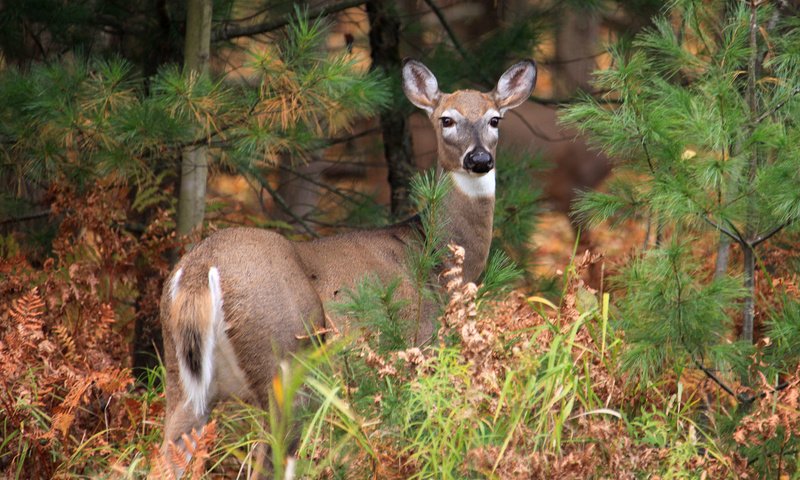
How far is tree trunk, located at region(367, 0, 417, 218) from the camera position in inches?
330

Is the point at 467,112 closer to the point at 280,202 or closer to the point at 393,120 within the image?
the point at 280,202

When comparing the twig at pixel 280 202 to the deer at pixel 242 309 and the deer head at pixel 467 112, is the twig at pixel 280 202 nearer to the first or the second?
the deer head at pixel 467 112

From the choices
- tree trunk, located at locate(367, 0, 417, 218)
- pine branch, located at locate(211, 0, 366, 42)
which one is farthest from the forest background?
tree trunk, located at locate(367, 0, 417, 218)

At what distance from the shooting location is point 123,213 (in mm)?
6355

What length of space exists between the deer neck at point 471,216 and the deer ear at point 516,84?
0.62 metres

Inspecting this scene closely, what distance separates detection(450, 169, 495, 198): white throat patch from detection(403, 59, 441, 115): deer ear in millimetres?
611

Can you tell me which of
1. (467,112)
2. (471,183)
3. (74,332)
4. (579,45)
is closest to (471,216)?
(471,183)

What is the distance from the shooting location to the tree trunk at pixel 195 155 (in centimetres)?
657

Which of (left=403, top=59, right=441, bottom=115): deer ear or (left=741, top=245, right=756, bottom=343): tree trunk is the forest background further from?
(left=403, top=59, right=441, bottom=115): deer ear

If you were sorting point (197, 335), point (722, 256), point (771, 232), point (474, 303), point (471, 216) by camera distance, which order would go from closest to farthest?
1. point (474, 303)
2. point (771, 232)
3. point (197, 335)
4. point (722, 256)
5. point (471, 216)

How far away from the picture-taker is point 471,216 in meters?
6.31

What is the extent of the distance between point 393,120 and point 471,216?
238 centimetres

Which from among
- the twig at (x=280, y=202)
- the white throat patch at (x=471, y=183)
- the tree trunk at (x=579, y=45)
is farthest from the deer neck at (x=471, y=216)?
the tree trunk at (x=579, y=45)

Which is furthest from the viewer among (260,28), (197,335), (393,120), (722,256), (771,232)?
(393,120)
